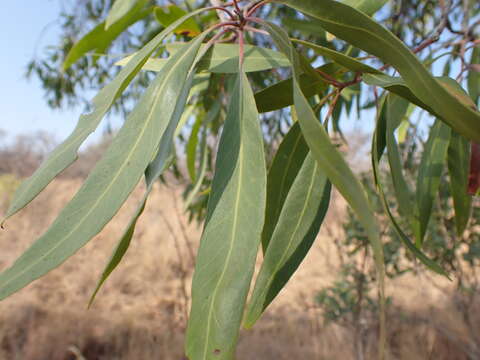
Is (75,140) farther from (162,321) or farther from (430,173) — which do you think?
(162,321)

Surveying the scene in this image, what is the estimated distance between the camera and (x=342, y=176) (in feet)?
0.93

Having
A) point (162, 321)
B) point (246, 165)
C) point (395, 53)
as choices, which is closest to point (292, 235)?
point (246, 165)

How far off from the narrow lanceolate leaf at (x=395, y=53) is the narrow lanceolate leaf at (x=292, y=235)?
5.7 inches

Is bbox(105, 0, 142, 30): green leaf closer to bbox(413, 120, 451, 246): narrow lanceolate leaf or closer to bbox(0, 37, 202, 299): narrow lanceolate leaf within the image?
bbox(0, 37, 202, 299): narrow lanceolate leaf

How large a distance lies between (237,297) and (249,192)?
0.10 meters

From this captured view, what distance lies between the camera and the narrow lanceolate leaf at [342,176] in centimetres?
26

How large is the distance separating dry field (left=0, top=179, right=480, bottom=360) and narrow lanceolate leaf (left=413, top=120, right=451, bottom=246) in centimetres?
160

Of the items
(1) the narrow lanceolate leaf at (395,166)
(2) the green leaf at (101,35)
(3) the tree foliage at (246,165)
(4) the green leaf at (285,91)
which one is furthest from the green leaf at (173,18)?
(1) the narrow lanceolate leaf at (395,166)

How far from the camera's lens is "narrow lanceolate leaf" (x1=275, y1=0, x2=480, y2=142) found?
0.35 metres

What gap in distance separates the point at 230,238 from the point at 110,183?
119mm

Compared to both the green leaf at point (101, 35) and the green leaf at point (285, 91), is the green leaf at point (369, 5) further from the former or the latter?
the green leaf at point (101, 35)

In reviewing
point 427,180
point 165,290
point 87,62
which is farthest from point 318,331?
point 427,180

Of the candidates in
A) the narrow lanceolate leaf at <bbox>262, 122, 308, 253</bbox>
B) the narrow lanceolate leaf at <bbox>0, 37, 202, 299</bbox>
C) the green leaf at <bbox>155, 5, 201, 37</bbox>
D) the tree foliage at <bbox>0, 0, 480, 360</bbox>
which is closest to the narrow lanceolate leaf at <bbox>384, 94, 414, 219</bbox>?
the tree foliage at <bbox>0, 0, 480, 360</bbox>

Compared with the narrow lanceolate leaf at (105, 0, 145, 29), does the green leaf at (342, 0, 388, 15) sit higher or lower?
lower
